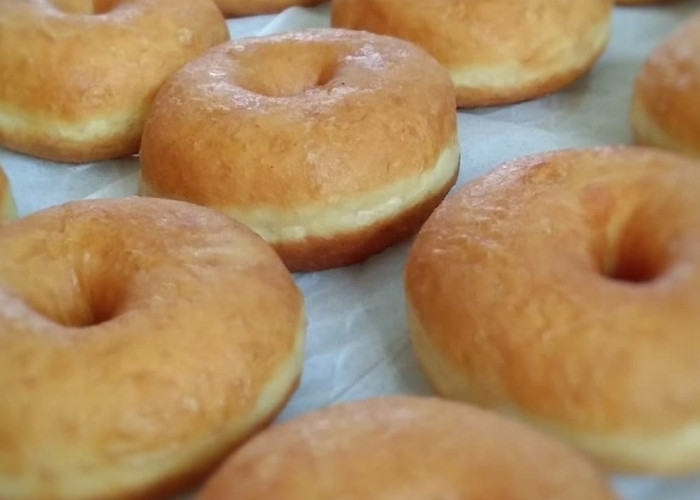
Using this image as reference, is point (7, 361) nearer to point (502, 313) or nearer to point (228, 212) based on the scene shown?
point (228, 212)

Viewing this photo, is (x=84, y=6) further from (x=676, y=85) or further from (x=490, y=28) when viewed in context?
(x=676, y=85)

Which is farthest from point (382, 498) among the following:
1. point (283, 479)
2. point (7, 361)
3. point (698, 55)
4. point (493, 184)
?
point (698, 55)

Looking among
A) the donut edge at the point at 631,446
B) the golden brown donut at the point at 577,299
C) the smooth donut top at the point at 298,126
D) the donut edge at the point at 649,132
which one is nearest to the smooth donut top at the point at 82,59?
the smooth donut top at the point at 298,126

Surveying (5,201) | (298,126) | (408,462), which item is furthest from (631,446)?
(5,201)

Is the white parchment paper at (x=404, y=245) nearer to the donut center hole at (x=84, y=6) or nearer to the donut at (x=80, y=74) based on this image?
the donut at (x=80, y=74)

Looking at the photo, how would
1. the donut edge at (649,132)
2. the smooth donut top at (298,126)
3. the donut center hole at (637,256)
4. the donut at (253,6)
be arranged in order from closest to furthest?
the donut center hole at (637,256), the smooth donut top at (298,126), the donut edge at (649,132), the donut at (253,6)

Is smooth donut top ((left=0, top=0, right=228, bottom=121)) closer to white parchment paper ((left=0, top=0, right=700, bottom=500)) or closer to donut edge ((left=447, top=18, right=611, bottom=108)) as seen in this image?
white parchment paper ((left=0, top=0, right=700, bottom=500))
